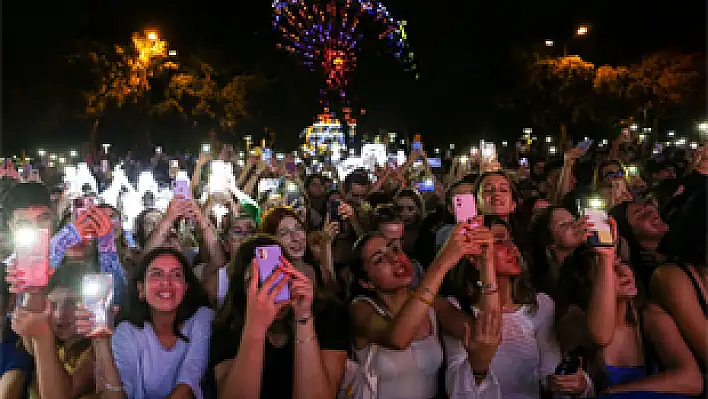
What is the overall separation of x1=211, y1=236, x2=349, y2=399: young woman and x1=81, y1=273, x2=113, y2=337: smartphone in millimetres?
619

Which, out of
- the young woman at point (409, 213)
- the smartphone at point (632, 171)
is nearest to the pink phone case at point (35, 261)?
the young woman at point (409, 213)

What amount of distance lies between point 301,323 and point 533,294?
60.9 inches

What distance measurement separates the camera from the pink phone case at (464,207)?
3072 millimetres

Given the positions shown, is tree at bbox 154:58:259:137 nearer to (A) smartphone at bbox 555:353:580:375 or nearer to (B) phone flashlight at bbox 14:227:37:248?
(B) phone flashlight at bbox 14:227:37:248

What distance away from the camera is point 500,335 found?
314 cm

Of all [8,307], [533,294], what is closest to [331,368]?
[533,294]

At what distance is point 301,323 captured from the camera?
2.94 meters

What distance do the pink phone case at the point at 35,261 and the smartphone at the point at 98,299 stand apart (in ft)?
0.56

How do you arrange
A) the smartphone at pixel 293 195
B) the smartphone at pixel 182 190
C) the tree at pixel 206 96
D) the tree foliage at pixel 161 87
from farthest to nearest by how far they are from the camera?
the tree at pixel 206 96 < the tree foliage at pixel 161 87 < the smartphone at pixel 293 195 < the smartphone at pixel 182 190

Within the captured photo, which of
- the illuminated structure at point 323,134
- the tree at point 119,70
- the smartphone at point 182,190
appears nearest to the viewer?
the smartphone at point 182,190

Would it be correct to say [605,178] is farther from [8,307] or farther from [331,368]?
[8,307]

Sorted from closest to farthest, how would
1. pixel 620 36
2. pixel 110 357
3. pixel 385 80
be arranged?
pixel 110 357
pixel 620 36
pixel 385 80

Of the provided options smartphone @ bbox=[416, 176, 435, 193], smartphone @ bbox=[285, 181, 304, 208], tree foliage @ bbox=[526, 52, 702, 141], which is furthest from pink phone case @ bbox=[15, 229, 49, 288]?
tree foliage @ bbox=[526, 52, 702, 141]

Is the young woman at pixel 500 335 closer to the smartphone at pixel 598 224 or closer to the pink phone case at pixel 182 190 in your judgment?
the smartphone at pixel 598 224
